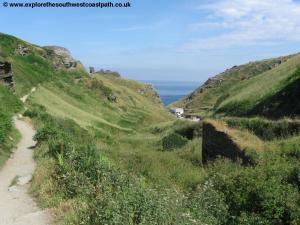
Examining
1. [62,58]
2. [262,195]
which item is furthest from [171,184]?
[62,58]

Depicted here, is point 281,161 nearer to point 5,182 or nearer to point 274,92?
point 5,182

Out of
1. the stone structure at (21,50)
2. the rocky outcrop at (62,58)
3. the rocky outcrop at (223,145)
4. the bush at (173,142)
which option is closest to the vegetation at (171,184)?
the rocky outcrop at (223,145)

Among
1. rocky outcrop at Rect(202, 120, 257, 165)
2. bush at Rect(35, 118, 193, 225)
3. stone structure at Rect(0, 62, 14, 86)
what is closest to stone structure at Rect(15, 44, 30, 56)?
stone structure at Rect(0, 62, 14, 86)

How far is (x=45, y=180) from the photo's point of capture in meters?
15.5

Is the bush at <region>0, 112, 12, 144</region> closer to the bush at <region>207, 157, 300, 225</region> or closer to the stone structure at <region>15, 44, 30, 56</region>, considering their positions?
the bush at <region>207, 157, 300, 225</region>

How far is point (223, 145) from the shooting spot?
840 inches

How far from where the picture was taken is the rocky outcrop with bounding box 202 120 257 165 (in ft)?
59.4

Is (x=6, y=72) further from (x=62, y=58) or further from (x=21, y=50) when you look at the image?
(x=62, y=58)

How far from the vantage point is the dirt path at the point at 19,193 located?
40.8 feet

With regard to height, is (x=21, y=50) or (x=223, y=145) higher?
(x=21, y=50)

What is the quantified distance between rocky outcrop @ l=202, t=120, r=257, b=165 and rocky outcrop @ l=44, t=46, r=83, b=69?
182ft

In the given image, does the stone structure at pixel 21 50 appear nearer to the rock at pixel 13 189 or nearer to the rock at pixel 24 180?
the rock at pixel 24 180

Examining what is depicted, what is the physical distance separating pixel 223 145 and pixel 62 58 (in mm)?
62448

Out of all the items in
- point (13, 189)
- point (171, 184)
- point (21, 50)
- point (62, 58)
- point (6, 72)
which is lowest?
point (13, 189)
